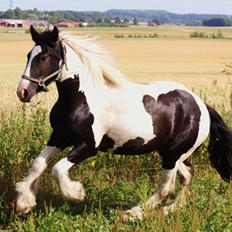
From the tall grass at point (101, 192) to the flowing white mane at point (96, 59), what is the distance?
117 cm

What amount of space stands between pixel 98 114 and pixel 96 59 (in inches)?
22.5

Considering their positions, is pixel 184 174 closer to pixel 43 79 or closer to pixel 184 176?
pixel 184 176

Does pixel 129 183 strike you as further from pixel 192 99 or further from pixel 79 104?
pixel 79 104

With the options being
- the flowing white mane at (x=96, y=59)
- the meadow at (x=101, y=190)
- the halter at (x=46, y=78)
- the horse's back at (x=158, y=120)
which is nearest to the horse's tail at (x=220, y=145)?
the meadow at (x=101, y=190)

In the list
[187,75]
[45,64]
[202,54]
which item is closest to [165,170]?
[45,64]

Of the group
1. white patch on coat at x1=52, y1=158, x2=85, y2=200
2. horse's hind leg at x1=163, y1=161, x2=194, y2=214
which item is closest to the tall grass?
horse's hind leg at x1=163, y1=161, x2=194, y2=214

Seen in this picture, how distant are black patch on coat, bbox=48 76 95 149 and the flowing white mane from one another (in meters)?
0.22

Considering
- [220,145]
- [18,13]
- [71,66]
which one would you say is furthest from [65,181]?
[18,13]

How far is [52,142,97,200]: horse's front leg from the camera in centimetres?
503

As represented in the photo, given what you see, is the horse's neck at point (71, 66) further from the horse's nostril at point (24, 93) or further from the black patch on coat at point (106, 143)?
the black patch on coat at point (106, 143)

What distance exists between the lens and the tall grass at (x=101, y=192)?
4.83m

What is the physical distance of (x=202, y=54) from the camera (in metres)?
52.4

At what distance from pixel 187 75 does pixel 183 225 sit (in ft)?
89.8

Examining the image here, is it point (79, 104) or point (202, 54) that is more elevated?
point (79, 104)
